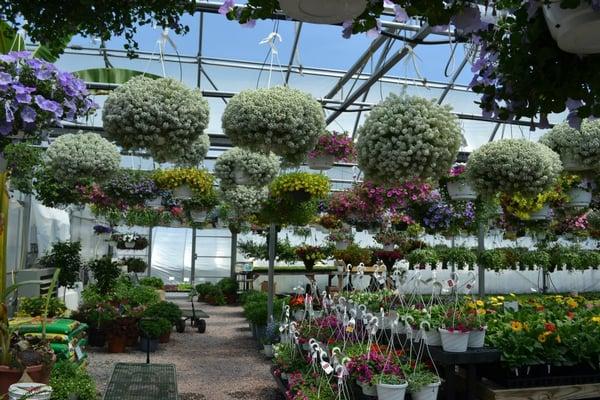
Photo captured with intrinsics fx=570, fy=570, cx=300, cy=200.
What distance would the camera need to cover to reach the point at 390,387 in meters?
3.49

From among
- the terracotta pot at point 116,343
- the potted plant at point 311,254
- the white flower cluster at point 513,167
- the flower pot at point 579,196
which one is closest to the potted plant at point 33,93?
the white flower cluster at point 513,167

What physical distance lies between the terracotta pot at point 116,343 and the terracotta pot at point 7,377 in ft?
13.9

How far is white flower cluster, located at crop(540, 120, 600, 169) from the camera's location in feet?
12.3

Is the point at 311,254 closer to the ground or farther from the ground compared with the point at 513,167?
closer to the ground

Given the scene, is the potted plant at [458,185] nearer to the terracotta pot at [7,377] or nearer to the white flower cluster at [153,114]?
the white flower cluster at [153,114]

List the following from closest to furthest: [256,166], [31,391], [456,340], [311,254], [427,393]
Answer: [31,391]
[427,393]
[456,340]
[256,166]
[311,254]

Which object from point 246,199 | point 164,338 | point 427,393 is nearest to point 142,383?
point 427,393

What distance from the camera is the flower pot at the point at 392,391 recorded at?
138 inches

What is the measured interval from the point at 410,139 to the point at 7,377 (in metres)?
A: 2.61

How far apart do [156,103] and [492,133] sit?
856 cm

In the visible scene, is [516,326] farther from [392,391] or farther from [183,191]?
[183,191]

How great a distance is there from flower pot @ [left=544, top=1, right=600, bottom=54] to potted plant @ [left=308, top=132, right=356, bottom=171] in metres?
3.48

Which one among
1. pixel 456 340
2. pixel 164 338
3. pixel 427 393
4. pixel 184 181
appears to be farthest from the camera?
pixel 164 338

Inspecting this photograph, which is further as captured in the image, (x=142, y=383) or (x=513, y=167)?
(x=142, y=383)
